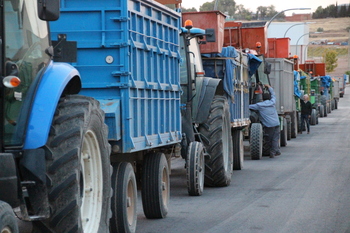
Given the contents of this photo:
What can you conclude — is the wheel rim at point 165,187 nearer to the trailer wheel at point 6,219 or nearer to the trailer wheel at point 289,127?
the trailer wheel at point 6,219

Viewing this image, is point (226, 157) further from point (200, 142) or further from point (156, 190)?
point (156, 190)

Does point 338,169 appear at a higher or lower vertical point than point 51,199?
lower

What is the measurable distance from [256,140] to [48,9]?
1534 centimetres

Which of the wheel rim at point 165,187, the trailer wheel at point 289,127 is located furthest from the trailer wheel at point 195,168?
the trailer wheel at point 289,127

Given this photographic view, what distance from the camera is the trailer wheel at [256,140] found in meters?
20.2

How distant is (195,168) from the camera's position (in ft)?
39.4

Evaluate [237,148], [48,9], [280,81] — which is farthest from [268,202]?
[280,81]

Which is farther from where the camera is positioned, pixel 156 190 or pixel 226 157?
pixel 226 157

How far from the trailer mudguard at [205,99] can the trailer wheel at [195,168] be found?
0.92 m

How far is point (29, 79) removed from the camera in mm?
5793

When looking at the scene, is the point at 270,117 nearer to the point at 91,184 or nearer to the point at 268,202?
the point at 268,202

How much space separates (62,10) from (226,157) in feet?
22.5

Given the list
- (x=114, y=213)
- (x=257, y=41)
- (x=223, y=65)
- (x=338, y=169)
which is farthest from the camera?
(x=257, y=41)

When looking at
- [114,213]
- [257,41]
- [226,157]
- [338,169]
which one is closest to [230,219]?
[114,213]
